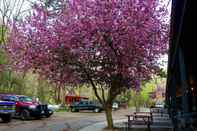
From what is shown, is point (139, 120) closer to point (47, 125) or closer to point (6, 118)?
point (47, 125)

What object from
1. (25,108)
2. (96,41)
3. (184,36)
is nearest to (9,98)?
(25,108)

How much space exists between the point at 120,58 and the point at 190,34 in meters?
8.13

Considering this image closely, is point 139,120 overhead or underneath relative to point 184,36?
underneath

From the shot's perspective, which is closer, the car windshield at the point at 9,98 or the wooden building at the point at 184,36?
the wooden building at the point at 184,36

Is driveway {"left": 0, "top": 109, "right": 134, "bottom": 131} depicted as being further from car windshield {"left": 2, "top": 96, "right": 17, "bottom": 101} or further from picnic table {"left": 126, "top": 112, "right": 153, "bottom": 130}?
picnic table {"left": 126, "top": 112, "right": 153, "bottom": 130}

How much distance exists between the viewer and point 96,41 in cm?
2116

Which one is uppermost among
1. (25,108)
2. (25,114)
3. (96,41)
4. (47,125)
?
(96,41)

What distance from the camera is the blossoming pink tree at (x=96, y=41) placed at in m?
20.5

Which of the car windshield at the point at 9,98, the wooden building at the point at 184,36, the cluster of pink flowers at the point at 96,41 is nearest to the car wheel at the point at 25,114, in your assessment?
the car windshield at the point at 9,98

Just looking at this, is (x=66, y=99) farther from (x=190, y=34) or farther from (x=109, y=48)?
(x=190, y=34)

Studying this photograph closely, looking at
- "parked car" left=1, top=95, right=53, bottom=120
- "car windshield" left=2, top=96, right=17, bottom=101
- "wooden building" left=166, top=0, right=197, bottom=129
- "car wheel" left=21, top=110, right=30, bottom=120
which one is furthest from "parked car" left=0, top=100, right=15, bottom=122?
"wooden building" left=166, top=0, right=197, bottom=129

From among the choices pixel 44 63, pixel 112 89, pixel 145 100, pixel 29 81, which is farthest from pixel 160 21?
pixel 145 100

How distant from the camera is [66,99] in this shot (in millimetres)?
81250

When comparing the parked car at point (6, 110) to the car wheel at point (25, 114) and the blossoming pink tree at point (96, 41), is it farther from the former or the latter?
the blossoming pink tree at point (96, 41)
